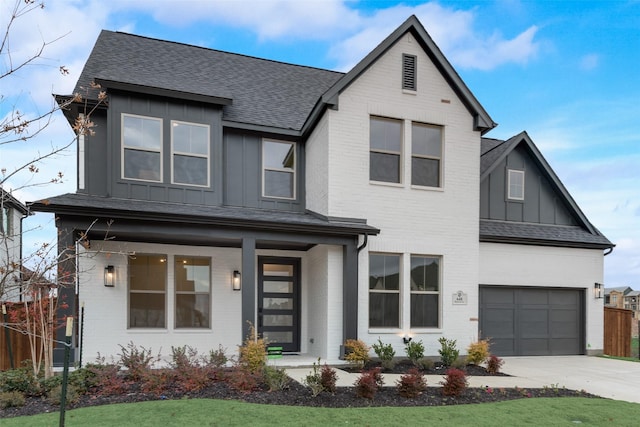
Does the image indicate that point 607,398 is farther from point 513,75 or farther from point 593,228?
point 513,75

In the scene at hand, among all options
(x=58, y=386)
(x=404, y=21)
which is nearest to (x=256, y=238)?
(x=58, y=386)

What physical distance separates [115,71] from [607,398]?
42.5 ft

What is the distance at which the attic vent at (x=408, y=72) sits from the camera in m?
11.5

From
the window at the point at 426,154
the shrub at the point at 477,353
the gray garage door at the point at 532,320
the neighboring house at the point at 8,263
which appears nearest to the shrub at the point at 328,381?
the neighboring house at the point at 8,263

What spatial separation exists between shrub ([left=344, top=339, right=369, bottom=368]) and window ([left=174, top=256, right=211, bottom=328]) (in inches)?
156

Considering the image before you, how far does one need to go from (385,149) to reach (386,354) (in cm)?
500

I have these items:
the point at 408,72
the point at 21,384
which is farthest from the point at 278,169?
the point at 21,384

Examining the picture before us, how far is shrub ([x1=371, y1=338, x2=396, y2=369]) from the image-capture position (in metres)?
9.75

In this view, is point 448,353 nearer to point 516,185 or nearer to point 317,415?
point 317,415

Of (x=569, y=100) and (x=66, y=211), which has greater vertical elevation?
(x=569, y=100)

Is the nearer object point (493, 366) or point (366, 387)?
point (366, 387)

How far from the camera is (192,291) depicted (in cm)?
1153

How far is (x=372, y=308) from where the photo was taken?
10812mm

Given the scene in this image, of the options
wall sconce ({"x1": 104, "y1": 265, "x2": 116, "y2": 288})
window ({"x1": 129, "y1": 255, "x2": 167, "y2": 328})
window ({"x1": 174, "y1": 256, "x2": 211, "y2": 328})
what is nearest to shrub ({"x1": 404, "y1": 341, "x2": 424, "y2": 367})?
window ({"x1": 174, "y1": 256, "x2": 211, "y2": 328})
